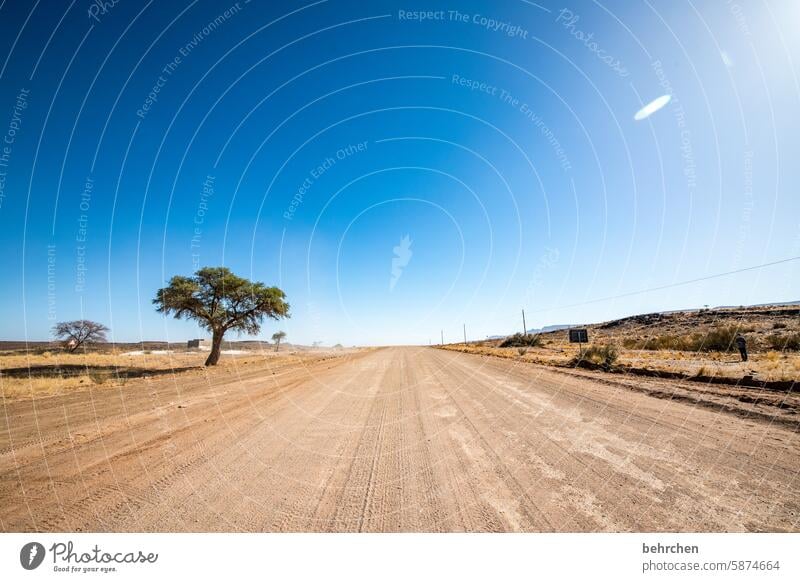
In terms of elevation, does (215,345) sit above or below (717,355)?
above

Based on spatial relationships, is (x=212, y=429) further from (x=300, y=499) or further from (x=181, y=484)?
(x=300, y=499)

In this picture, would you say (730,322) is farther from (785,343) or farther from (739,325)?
(785,343)

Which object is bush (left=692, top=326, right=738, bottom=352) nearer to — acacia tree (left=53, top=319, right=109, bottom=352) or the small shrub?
the small shrub

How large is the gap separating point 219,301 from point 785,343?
44.6 m

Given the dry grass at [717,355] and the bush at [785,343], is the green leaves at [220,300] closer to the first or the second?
the dry grass at [717,355]

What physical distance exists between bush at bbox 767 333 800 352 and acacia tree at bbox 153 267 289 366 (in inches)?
1504

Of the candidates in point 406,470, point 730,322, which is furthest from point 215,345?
point 730,322

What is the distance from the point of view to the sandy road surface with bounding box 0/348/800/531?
3.42 m

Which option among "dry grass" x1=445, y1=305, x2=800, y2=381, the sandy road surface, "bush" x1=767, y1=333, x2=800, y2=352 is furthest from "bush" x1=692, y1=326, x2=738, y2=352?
the sandy road surface

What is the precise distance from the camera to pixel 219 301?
31484 mm

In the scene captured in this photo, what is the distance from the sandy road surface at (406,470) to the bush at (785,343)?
21.9 m
